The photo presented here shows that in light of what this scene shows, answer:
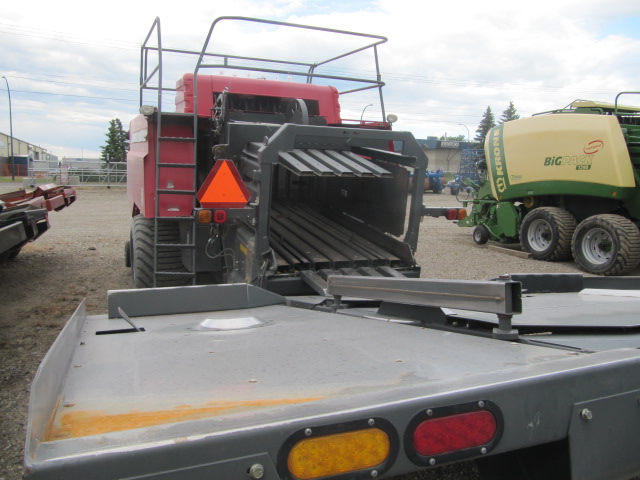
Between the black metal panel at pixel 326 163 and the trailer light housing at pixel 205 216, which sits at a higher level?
the black metal panel at pixel 326 163

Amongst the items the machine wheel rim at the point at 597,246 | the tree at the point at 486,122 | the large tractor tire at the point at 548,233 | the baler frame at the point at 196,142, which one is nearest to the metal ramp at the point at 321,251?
the baler frame at the point at 196,142

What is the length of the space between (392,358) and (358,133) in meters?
2.69

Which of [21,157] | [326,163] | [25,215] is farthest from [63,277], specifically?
[21,157]

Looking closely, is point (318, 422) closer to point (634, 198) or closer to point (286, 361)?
point (286, 361)

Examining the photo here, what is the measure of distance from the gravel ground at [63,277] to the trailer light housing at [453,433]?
1.01m

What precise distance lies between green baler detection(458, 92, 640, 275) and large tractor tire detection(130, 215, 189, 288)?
20.7 feet

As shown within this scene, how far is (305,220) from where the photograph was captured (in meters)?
5.28

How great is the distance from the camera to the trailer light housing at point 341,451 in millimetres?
1214

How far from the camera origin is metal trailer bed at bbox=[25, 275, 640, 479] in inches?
45.8

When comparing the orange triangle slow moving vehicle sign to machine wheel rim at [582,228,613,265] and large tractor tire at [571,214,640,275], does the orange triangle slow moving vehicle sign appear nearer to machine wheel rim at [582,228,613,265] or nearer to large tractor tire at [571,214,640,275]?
large tractor tire at [571,214,640,275]

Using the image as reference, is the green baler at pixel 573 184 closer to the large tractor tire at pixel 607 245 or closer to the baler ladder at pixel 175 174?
the large tractor tire at pixel 607 245

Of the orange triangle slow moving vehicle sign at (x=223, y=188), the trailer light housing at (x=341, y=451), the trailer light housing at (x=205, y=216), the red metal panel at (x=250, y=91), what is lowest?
the trailer light housing at (x=341, y=451)

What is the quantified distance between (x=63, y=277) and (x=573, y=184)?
7889 mm

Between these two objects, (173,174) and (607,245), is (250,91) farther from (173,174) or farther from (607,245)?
(607,245)
